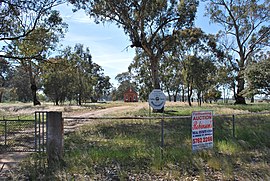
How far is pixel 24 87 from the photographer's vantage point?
80.9 m

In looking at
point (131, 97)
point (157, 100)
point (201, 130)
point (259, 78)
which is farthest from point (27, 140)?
point (131, 97)

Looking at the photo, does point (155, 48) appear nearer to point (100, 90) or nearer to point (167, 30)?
point (167, 30)

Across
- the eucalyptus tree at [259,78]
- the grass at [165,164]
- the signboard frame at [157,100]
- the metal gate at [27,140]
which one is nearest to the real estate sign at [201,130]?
the grass at [165,164]

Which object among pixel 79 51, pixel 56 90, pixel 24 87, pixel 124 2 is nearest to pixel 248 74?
pixel 124 2

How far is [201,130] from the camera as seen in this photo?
6703 mm

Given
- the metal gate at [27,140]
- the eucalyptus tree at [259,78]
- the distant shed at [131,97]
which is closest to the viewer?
the metal gate at [27,140]

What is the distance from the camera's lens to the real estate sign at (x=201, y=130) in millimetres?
6539

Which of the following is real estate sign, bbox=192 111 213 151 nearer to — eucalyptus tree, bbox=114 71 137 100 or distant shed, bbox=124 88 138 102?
distant shed, bbox=124 88 138 102

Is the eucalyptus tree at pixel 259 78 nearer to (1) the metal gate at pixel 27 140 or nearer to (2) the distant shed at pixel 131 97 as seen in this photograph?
(1) the metal gate at pixel 27 140

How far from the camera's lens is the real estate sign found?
6.54 meters

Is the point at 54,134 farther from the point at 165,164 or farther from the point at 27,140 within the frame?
the point at 27,140

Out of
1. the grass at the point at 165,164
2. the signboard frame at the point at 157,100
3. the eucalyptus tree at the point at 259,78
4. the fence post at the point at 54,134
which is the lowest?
the grass at the point at 165,164

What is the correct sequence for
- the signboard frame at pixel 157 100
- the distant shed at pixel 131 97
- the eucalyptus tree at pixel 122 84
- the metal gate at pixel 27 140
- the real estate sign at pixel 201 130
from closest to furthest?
1. the real estate sign at pixel 201 130
2. the metal gate at pixel 27 140
3. the signboard frame at pixel 157 100
4. the distant shed at pixel 131 97
5. the eucalyptus tree at pixel 122 84

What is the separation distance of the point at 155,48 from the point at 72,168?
19.8m
